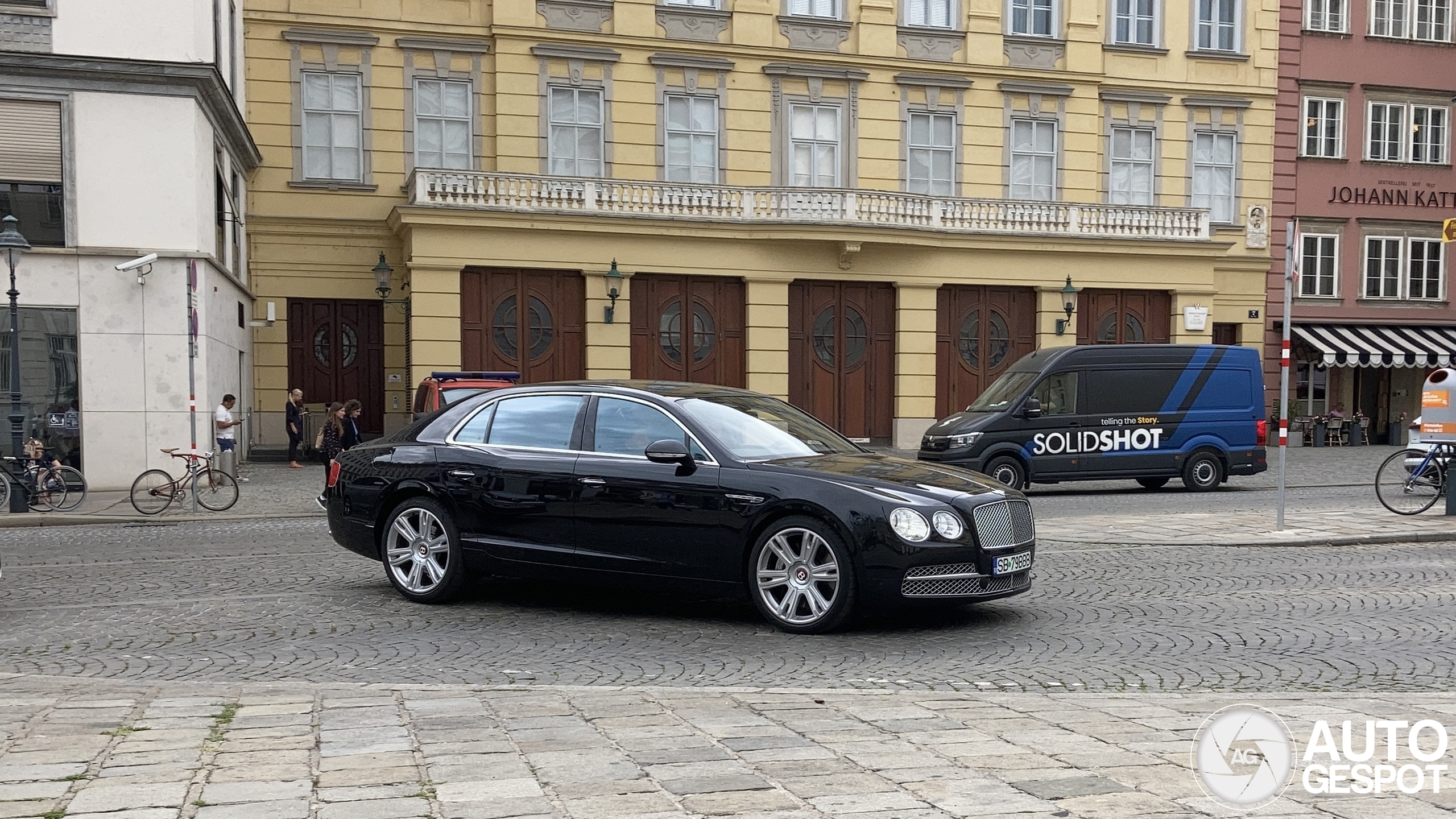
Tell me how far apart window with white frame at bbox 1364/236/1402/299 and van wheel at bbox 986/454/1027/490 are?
20727 mm

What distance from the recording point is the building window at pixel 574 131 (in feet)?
96.1

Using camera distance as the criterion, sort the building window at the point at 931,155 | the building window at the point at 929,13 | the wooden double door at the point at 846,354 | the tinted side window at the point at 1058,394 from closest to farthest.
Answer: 1. the tinted side window at the point at 1058,394
2. the wooden double door at the point at 846,354
3. the building window at the point at 929,13
4. the building window at the point at 931,155

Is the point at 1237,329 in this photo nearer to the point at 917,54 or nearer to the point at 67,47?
the point at 917,54

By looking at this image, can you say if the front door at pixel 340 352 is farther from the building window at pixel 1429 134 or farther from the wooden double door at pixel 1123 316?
the building window at pixel 1429 134

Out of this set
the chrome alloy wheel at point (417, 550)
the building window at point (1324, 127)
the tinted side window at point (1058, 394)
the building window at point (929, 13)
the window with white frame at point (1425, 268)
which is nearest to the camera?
the chrome alloy wheel at point (417, 550)

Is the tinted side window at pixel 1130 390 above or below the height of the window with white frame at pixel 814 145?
below

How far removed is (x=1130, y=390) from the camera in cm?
2022

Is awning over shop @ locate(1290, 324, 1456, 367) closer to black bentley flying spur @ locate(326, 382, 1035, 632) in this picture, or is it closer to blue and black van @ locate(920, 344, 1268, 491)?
blue and black van @ locate(920, 344, 1268, 491)

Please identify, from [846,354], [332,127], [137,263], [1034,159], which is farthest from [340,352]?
[1034,159]

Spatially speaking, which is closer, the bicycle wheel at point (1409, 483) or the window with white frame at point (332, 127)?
the bicycle wheel at point (1409, 483)

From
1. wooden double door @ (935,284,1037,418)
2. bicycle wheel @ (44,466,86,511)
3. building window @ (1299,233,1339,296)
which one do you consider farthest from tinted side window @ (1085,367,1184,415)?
building window @ (1299,233,1339,296)

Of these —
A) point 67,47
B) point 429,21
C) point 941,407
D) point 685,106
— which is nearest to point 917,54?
point 685,106

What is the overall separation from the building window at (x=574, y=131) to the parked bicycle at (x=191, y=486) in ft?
44.3

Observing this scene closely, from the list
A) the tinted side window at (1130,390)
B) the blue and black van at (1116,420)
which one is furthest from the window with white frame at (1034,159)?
the tinted side window at (1130,390)
